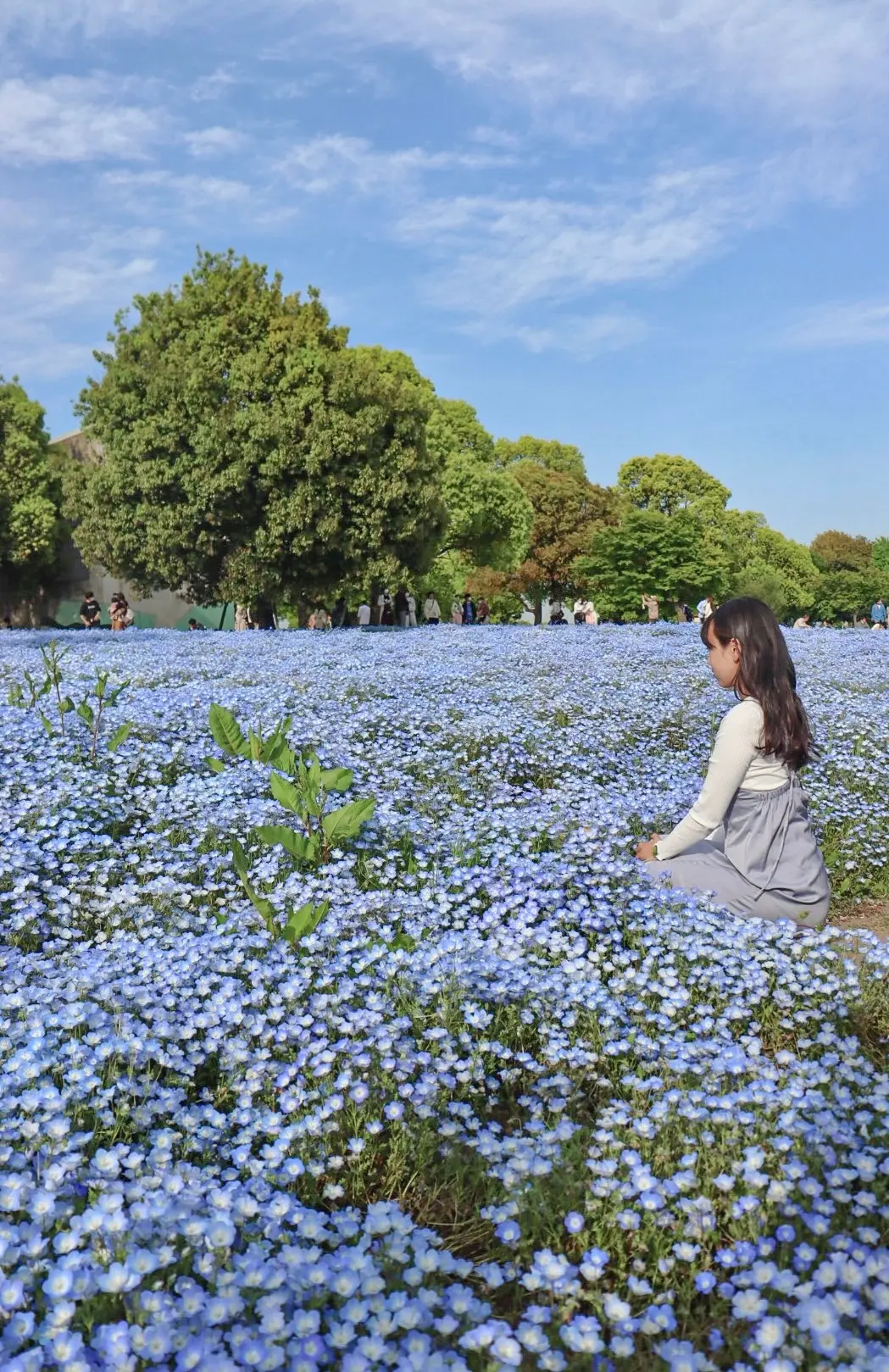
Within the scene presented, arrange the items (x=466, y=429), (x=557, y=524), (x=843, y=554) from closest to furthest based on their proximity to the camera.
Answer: (x=466, y=429) → (x=557, y=524) → (x=843, y=554)

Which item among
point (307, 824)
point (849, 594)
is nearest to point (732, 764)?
point (307, 824)

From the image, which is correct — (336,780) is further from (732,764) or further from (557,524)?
(557,524)

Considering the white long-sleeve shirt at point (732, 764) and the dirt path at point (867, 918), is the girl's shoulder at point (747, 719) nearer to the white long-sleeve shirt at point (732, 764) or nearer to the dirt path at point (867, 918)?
the white long-sleeve shirt at point (732, 764)

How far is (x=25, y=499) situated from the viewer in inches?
1420

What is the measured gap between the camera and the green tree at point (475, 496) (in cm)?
3784

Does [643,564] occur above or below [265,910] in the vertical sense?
above

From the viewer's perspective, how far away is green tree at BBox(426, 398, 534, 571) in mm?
37844

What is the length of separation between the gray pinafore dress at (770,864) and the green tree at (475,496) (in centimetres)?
3293

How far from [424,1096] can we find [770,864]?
6.74 feet

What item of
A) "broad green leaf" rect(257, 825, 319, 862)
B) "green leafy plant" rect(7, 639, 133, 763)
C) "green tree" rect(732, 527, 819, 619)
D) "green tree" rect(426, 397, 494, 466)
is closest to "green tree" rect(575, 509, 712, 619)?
"green tree" rect(426, 397, 494, 466)

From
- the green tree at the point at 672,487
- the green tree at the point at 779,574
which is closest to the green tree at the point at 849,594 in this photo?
the green tree at the point at 779,574

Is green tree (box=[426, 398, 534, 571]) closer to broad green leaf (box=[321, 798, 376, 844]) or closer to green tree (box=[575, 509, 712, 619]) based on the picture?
green tree (box=[575, 509, 712, 619])

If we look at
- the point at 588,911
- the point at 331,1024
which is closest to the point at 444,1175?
the point at 331,1024

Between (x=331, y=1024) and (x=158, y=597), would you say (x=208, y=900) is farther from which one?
(x=158, y=597)
